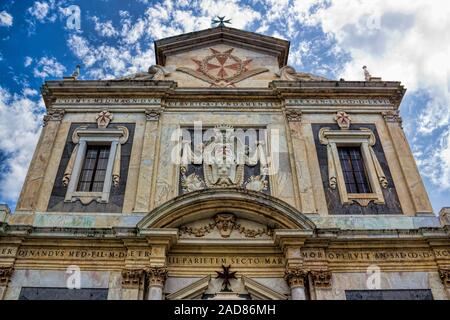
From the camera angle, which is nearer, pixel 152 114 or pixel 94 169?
pixel 94 169

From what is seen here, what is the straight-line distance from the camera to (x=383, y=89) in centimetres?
1512

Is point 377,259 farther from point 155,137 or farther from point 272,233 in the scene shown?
point 155,137

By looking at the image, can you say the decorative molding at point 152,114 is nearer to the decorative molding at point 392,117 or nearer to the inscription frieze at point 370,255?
the inscription frieze at point 370,255

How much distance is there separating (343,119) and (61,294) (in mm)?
10751

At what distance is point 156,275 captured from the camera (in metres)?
10.7

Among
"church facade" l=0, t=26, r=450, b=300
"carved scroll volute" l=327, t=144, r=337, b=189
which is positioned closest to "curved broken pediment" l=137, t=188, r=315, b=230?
"church facade" l=0, t=26, r=450, b=300

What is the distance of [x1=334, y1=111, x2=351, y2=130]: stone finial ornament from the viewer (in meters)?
14.3

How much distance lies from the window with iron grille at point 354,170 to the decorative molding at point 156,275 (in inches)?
254

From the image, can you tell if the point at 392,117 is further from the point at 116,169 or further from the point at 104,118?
the point at 104,118

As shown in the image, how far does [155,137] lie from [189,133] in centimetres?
123

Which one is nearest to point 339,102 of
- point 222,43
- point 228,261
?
point 222,43
